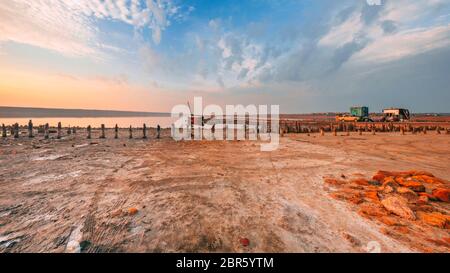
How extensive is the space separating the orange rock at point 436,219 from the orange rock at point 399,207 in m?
0.23

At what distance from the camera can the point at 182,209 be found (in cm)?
578

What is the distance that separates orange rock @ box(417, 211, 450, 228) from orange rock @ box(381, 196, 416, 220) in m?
0.23

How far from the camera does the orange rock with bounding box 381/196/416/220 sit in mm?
5127

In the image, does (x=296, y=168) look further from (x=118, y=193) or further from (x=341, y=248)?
(x=118, y=193)

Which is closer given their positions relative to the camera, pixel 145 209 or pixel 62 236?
pixel 62 236

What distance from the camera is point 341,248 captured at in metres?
4.03

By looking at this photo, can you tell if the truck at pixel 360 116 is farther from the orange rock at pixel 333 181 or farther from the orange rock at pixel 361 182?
the orange rock at pixel 333 181

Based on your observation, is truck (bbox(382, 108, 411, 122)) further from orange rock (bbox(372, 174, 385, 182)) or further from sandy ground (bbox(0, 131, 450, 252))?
orange rock (bbox(372, 174, 385, 182))

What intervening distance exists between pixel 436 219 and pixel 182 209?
6.84 metres

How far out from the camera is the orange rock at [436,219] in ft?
15.4

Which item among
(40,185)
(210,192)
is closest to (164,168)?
(210,192)

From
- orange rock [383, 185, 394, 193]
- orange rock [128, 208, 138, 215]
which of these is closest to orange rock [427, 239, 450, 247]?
orange rock [383, 185, 394, 193]
